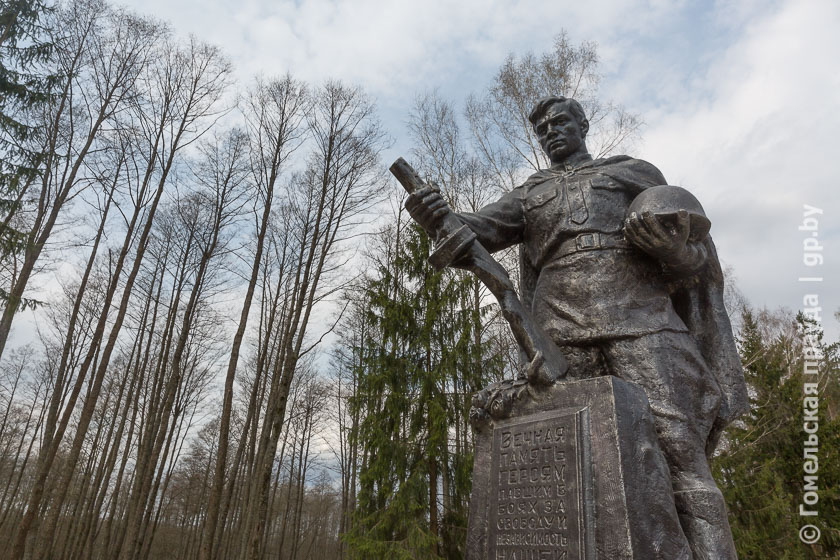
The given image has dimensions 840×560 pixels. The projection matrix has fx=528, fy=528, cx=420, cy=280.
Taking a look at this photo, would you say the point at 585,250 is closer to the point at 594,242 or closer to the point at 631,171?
the point at 594,242

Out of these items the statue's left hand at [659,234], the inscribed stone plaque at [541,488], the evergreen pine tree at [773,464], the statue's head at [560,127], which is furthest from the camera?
the evergreen pine tree at [773,464]

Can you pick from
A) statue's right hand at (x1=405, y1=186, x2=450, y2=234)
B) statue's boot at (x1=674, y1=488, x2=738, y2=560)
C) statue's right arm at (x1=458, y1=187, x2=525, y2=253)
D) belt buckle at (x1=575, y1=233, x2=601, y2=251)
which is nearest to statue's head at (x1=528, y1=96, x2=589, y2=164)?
statue's right arm at (x1=458, y1=187, x2=525, y2=253)

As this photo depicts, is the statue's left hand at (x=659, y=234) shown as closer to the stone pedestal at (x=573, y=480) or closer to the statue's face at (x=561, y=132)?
the stone pedestal at (x=573, y=480)

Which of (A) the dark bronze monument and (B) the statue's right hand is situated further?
(B) the statue's right hand

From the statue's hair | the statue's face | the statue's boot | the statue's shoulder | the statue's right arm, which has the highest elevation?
the statue's hair

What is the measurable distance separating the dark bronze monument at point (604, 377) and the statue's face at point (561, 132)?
204mm

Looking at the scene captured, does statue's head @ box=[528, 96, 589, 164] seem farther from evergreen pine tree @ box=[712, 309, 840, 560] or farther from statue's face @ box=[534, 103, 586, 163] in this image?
evergreen pine tree @ box=[712, 309, 840, 560]

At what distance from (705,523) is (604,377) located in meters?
0.67

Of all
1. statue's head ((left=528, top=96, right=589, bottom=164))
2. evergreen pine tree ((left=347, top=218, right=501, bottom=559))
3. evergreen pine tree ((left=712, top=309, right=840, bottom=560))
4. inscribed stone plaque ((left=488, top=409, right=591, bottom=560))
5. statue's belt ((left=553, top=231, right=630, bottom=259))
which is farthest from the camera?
evergreen pine tree ((left=712, top=309, right=840, bottom=560))

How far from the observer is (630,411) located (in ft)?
7.23

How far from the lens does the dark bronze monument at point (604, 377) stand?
2082mm

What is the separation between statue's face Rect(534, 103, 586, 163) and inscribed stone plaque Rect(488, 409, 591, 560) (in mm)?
1601

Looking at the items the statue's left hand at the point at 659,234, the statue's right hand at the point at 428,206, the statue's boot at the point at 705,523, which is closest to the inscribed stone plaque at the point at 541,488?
the statue's boot at the point at 705,523

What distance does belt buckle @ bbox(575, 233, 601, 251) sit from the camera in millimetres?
2676
